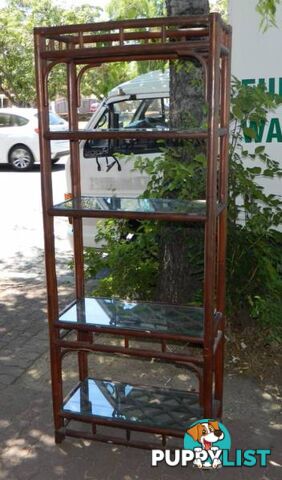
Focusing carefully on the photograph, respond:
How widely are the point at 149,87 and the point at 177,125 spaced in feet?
6.94

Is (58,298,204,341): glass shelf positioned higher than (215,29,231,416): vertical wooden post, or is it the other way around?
(215,29,231,416): vertical wooden post

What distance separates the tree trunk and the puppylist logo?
1.61 meters

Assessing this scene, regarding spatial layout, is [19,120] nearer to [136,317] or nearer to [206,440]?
[136,317]

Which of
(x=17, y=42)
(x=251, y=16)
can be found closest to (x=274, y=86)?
Answer: (x=251, y=16)

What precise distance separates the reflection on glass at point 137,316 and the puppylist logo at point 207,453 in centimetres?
50

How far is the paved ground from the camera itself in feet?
9.05

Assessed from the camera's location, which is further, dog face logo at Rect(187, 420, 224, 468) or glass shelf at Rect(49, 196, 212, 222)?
dog face logo at Rect(187, 420, 224, 468)

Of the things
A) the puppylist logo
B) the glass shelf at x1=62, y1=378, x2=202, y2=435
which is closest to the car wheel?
the glass shelf at x1=62, y1=378, x2=202, y2=435

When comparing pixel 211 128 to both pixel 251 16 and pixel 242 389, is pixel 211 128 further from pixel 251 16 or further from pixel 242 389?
pixel 251 16

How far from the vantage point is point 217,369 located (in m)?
3.10

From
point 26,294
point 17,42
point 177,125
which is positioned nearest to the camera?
point 177,125

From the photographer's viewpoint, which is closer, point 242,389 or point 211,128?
point 211,128

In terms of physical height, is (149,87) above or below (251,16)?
below

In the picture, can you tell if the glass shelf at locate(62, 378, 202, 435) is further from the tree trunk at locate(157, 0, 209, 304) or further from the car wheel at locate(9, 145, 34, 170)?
the car wheel at locate(9, 145, 34, 170)
